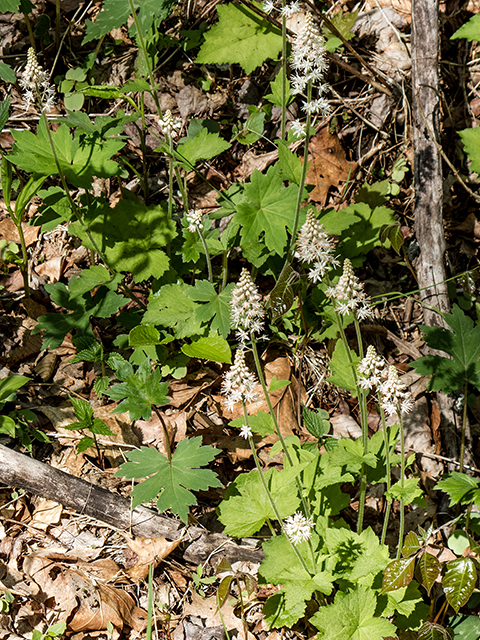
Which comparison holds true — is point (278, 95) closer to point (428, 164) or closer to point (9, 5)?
point (428, 164)

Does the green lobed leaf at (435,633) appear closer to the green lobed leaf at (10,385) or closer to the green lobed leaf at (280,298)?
the green lobed leaf at (280,298)

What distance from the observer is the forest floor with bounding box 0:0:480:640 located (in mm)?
2656

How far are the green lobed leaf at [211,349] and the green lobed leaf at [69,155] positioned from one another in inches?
44.6

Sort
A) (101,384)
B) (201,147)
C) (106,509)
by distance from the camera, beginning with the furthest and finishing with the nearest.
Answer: (201,147) < (101,384) < (106,509)

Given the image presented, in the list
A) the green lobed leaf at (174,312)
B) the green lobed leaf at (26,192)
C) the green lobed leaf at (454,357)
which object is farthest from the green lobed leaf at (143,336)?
the green lobed leaf at (454,357)

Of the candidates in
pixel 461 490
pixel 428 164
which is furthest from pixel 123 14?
pixel 461 490

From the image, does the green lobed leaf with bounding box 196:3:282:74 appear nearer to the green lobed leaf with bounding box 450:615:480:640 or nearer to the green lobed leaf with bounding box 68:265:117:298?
the green lobed leaf with bounding box 68:265:117:298

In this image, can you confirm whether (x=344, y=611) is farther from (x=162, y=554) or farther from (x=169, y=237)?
(x=169, y=237)

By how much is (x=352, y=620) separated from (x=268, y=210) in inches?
81.4

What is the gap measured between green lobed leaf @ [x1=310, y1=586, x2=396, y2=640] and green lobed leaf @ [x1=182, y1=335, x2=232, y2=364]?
1.29 metres

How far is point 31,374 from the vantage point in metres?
3.44

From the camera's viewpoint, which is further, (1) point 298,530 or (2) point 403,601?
(2) point 403,601

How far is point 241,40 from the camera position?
11.6 ft

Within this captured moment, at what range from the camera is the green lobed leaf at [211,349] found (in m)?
2.88
